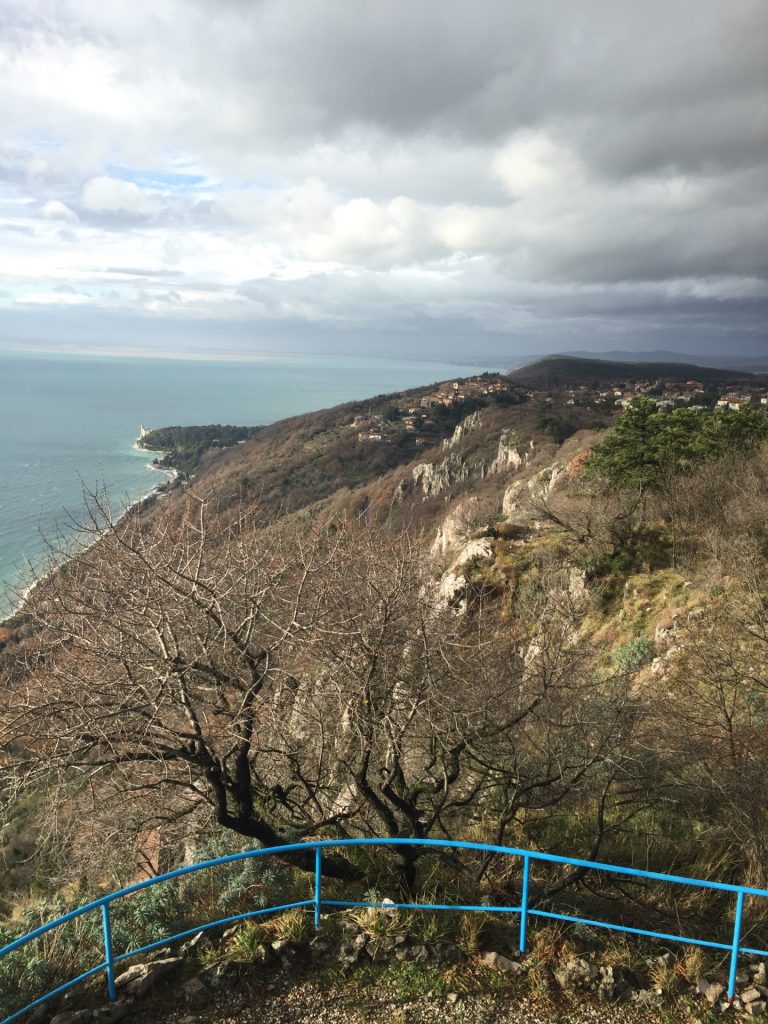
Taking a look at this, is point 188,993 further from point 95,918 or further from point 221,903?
point 95,918

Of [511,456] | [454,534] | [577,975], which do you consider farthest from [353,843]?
[511,456]

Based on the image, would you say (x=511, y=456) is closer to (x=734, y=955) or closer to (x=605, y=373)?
(x=734, y=955)

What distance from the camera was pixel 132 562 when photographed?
7.69 metres

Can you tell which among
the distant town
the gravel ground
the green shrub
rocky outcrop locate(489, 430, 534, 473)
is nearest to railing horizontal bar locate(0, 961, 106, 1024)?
the gravel ground

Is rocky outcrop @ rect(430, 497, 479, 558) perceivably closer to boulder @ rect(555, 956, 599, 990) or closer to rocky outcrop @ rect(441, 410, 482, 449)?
boulder @ rect(555, 956, 599, 990)

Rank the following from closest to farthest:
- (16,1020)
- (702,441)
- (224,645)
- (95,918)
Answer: (16,1020)
(95,918)
(224,645)
(702,441)

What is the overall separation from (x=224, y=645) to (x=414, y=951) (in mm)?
3606

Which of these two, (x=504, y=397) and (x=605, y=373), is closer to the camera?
(x=504, y=397)

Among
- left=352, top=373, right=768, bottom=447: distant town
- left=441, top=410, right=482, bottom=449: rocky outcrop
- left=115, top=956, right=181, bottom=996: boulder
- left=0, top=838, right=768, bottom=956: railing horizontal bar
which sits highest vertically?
left=352, top=373, right=768, bottom=447: distant town

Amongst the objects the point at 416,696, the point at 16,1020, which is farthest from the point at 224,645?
the point at 16,1020

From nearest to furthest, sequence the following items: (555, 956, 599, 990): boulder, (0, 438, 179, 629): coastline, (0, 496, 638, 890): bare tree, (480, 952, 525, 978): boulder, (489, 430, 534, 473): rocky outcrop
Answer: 1. (555, 956, 599, 990): boulder
2. (480, 952, 525, 978): boulder
3. (0, 496, 638, 890): bare tree
4. (0, 438, 179, 629): coastline
5. (489, 430, 534, 473): rocky outcrop

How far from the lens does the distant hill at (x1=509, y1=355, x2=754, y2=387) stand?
422 feet

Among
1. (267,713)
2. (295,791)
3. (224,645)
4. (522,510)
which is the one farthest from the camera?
(522,510)

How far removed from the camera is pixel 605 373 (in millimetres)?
146000
